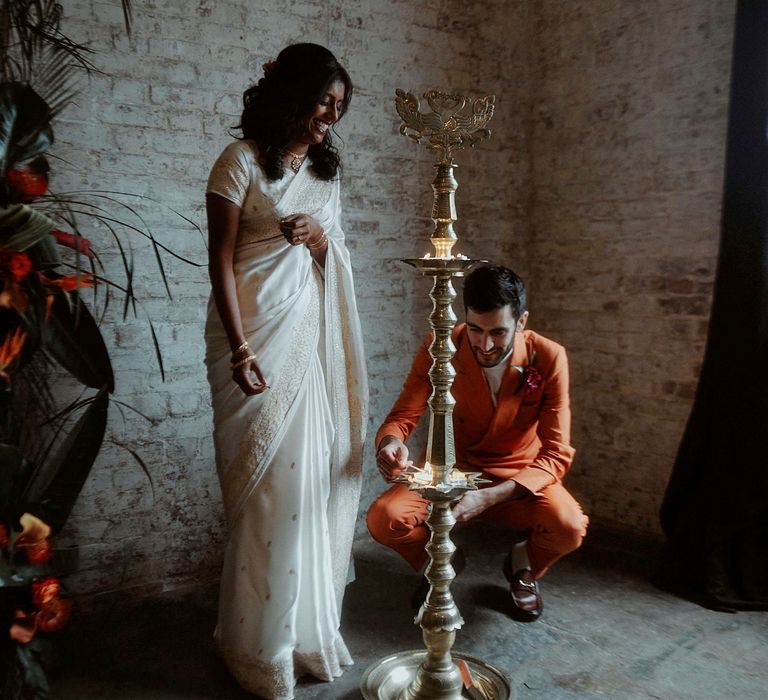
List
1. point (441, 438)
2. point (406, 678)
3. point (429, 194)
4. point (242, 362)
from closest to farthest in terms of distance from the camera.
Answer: point (441, 438), point (242, 362), point (406, 678), point (429, 194)

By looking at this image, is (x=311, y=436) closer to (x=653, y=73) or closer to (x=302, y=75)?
(x=302, y=75)

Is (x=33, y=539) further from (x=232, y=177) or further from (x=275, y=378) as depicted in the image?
(x=232, y=177)

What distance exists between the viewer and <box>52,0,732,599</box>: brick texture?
3225mm

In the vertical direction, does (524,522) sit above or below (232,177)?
below

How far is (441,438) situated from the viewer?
88.9 inches

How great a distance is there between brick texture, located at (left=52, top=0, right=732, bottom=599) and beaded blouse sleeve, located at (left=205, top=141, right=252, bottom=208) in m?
0.46

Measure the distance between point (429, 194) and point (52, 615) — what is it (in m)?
2.68

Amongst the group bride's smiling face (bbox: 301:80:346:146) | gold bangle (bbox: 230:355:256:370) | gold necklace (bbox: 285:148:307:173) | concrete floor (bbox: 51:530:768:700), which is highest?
bride's smiling face (bbox: 301:80:346:146)

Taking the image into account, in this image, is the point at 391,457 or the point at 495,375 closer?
the point at 391,457

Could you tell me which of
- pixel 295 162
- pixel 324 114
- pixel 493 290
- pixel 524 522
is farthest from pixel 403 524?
pixel 324 114

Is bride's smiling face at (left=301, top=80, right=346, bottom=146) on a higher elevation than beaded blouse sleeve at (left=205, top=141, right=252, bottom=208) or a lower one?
higher

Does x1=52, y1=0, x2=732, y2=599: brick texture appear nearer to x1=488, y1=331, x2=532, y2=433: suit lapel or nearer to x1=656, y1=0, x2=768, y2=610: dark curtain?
x1=656, y1=0, x2=768, y2=610: dark curtain

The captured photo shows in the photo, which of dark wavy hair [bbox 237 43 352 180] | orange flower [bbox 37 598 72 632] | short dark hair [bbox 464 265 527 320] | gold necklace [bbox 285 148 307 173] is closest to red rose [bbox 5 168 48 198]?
dark wavy hair [bbox 237 43 352 180]

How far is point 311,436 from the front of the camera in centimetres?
265
